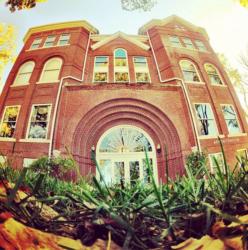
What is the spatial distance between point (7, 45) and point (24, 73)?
0.79 feet

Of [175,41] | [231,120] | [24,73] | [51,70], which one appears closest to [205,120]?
[231,120]

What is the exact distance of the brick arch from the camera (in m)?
1.03

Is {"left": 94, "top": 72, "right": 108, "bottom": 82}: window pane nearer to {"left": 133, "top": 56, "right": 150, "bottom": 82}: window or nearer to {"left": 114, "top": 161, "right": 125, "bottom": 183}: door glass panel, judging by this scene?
{"left": 133, "top": 56, "right": 150, "bottom": 82}: window

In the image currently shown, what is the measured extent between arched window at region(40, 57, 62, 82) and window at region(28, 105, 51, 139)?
0.67ft

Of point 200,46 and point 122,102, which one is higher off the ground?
point 200,46

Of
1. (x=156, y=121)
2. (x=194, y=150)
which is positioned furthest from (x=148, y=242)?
(x=156, y=121)

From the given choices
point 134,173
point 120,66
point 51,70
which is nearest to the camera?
point 134,173

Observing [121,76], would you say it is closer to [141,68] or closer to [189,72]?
[141,68]

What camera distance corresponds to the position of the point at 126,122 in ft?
4.14

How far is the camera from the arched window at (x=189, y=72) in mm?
1076

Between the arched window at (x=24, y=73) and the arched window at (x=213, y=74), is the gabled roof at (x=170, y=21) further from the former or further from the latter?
the arched window at (x=24, y=73)

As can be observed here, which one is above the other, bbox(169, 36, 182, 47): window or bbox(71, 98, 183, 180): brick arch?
bbox(169, 36, 182, 47): window

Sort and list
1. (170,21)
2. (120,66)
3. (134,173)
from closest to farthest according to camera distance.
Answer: (134,173)
(170,21)
(120,66)

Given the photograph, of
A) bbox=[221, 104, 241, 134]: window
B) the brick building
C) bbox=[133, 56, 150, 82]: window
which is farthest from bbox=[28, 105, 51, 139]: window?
bbox=[221, 104, 241, 134]: window
